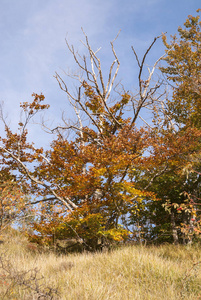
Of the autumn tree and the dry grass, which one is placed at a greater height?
the autumn tree

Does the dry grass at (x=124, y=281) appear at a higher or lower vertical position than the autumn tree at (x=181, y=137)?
lower

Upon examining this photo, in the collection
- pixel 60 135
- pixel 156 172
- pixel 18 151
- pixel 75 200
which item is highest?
pixel 60 135

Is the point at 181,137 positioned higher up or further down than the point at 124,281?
higher up

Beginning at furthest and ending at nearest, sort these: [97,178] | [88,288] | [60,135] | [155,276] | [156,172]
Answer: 1. [60,135]
2. [156,172]
3. [97,178]
4. [155,276]
5. [88,288]

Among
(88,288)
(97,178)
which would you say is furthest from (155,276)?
(97,178)

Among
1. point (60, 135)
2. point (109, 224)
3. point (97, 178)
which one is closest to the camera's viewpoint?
point (97, 178)

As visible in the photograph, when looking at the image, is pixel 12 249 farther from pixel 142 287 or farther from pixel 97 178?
pixel 142 287

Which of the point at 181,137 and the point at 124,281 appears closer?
the point at 124,281

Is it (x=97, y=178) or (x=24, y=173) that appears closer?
(x=97, y=178)

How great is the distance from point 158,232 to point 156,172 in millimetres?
3326

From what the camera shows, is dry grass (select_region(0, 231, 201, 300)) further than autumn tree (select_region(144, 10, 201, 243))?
No

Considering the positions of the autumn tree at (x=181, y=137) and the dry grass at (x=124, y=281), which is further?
the autumn tree at (x=181, y=137)

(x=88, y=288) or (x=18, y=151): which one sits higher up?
(x=18, y=151)

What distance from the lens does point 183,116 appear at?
50.6 ft
